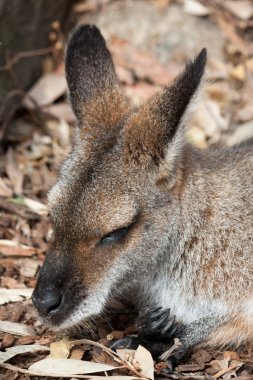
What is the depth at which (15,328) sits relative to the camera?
528cm

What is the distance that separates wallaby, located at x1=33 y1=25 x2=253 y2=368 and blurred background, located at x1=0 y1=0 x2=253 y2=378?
1093 millimetres

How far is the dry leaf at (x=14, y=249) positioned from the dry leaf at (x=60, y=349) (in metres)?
1.29

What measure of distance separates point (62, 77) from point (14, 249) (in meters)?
2.93

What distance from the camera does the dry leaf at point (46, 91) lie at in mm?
8219

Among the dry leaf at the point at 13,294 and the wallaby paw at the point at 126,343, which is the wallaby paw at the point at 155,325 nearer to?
the wallaby paw at the point at 126,343

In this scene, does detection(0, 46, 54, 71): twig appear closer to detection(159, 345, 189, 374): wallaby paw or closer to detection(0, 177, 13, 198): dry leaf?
detection(0, 177, 13, 198): dry leaf

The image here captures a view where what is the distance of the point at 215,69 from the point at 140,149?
4338 millimetres

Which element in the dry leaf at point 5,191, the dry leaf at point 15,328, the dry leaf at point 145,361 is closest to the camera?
the dry leaf at point 145,361

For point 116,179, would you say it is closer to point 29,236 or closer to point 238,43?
point 29,236

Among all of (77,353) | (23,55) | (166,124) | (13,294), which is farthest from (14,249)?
(23,55)

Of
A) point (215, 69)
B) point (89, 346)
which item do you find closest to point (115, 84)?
point (89, 346)

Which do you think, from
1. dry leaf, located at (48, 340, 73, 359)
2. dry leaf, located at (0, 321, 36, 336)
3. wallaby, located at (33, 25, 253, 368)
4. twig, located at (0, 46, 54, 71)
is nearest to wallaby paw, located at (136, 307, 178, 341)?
wallaby, located at (33, 25, 253, 368)

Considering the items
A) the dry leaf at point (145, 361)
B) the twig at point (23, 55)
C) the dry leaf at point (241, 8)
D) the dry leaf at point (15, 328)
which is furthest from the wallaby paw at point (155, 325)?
the dry leaf at point (241, 8)

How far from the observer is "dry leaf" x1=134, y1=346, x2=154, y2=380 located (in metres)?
4.78
